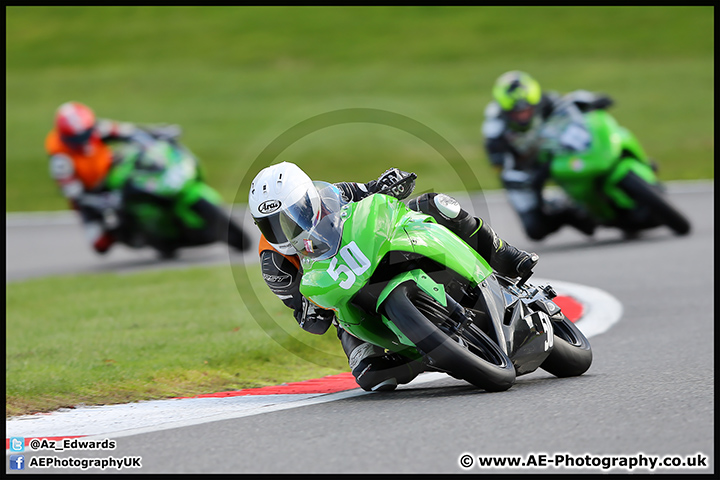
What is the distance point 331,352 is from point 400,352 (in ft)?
6.59

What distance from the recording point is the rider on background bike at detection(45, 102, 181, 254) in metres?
13.2

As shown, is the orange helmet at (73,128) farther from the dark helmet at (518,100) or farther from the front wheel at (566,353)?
the front wheel at (566,353)

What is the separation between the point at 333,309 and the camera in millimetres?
4668

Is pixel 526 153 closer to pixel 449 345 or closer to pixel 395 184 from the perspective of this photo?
pixel 395 184

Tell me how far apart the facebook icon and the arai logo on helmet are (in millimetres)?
1518

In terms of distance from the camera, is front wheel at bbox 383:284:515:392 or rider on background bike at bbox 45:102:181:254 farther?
rider on background bike at bbox 45:102:181:254

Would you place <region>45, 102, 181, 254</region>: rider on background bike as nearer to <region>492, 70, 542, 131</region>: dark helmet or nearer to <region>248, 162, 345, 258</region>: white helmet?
<region>492, 70, 542, 131</region>: dark helmet

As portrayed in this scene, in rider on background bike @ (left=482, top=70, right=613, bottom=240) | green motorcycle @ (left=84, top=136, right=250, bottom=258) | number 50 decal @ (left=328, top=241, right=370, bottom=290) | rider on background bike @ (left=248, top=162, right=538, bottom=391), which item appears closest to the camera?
number 50 decal @ (left=328, top=241, right=370, bottom=290)

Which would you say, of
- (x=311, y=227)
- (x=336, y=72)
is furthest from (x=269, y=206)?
(x=336, y=72)

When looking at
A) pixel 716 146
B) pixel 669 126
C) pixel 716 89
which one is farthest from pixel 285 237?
pixel 716 89

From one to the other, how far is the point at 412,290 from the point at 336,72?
96.1 feet

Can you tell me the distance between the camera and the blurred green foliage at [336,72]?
23.3 m

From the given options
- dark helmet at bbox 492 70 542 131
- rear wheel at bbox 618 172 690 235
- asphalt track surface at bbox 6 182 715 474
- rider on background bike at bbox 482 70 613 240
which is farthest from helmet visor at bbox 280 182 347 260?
dark helmet at bbox 492 70 542 131

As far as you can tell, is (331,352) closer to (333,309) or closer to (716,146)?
(333,309)
